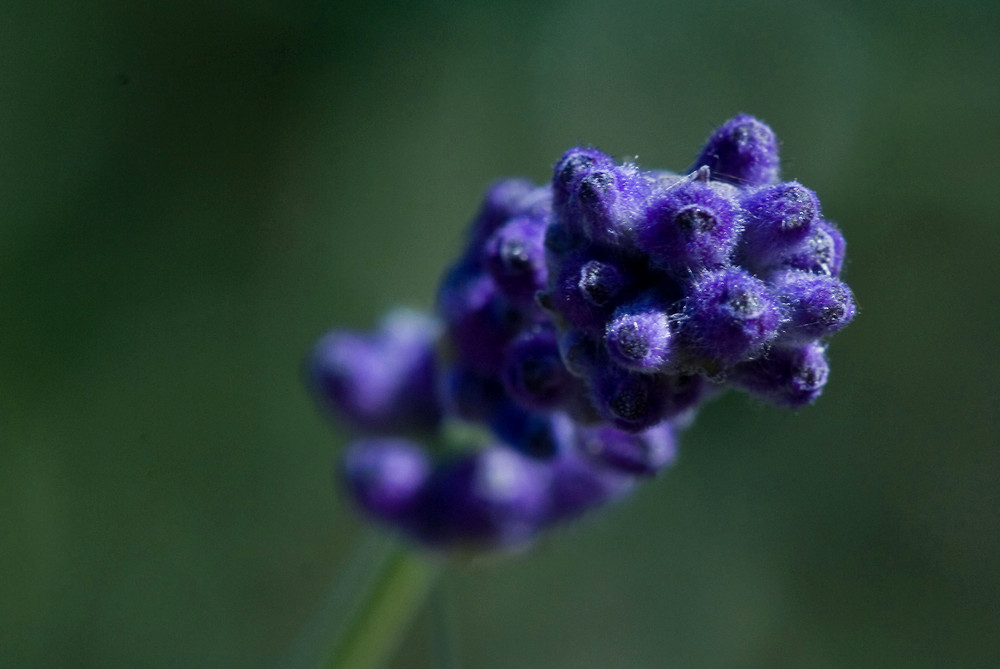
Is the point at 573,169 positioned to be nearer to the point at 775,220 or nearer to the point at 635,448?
the point at 775,220

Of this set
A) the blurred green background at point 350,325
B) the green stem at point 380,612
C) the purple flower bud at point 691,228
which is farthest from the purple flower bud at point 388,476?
the blurred green background at point 350,325

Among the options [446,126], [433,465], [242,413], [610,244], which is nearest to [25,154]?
[242,413]

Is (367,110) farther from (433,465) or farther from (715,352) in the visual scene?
(715,352)

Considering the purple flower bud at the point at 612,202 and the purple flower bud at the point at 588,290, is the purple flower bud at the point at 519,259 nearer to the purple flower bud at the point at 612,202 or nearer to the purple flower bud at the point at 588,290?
the purple flower bud at the point at 588,290

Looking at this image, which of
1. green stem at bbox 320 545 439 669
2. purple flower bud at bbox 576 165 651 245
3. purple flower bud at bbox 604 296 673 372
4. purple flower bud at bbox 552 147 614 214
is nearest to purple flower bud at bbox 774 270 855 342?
purple flower bud at bbox 604 296 673 372

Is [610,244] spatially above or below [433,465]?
above

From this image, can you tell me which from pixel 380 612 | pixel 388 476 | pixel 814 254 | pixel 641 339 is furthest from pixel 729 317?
pixel 380 612
